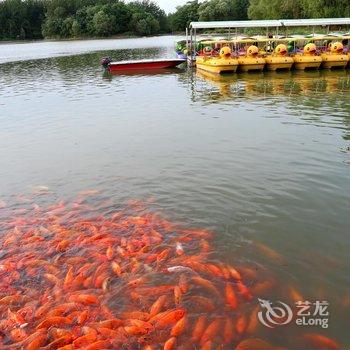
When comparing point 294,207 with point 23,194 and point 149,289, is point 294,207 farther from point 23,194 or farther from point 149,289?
point 23,194

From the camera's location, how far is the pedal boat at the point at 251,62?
3659cm

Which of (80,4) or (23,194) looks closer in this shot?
(23,194)

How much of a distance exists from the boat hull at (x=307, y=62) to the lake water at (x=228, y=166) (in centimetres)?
513

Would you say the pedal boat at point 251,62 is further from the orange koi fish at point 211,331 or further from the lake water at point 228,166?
the orange koi fish at point 211,331

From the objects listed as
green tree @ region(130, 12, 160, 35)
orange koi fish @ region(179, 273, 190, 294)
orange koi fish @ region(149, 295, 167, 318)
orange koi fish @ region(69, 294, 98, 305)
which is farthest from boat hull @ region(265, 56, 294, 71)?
green tree @ region(130, 12, 160, 35)

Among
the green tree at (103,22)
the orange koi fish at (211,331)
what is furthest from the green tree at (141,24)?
the orange koi fish at (211,331)

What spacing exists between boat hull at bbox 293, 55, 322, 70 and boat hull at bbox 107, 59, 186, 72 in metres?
14.0

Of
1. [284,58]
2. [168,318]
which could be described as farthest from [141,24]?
[168,318]

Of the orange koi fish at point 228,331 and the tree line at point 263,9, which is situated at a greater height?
the tree line at point 263,9

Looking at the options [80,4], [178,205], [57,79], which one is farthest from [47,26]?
[178,205]

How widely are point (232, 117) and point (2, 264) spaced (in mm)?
15604

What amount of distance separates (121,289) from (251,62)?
31687mm

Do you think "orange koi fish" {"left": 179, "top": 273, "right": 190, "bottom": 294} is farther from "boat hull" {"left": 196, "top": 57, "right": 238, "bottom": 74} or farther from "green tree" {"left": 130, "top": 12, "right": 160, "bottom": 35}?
"green tree" {"left": 130, "top": 12, "right": 160, "bottom": 35}

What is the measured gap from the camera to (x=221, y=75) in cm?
3725
